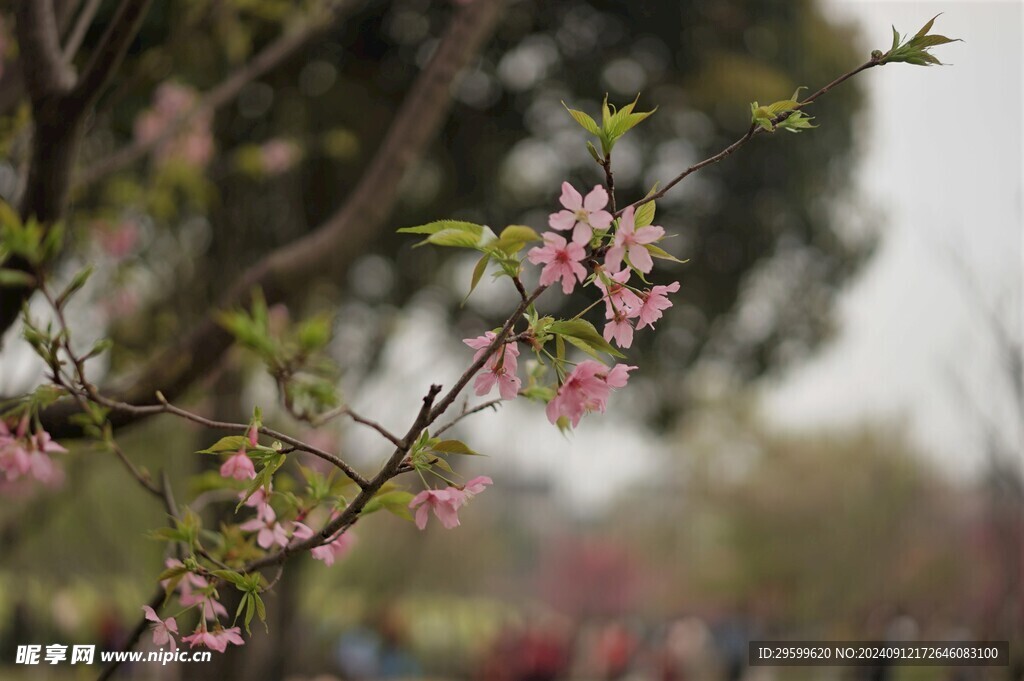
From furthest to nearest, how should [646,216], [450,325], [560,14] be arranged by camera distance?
[450,325]
[560,14]
[646,216]

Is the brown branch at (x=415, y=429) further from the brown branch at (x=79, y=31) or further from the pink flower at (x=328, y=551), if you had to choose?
the brown branch at (x=79, y=31)

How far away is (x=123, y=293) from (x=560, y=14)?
235 centimetres

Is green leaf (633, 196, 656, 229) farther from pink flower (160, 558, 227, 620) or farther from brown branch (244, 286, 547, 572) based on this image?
pink flower (160, 558, 227, 620)

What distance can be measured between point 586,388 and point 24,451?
0.54 m

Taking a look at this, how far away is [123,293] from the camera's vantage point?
307 centimetres

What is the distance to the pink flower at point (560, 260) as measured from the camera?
0.61 metres

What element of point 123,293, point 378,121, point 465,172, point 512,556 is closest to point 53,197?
point 123,293

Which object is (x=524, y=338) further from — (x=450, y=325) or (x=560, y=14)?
(x=450, y=325)

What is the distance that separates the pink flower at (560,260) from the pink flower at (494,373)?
8cm

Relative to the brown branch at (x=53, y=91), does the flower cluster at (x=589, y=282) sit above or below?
below

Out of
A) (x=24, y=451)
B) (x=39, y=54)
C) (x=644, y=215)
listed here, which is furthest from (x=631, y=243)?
(x=39, y=54)

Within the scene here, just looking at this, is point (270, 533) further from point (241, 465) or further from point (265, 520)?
point (241, 465)

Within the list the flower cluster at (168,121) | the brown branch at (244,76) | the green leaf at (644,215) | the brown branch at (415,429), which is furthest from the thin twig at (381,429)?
the flower cluster at (168,121)

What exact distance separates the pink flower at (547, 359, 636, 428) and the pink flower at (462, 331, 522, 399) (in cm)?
3
